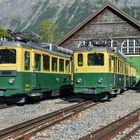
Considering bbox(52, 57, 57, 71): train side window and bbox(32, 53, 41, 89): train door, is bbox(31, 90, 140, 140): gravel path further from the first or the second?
bbox(52, 57, 57, 71): train side window

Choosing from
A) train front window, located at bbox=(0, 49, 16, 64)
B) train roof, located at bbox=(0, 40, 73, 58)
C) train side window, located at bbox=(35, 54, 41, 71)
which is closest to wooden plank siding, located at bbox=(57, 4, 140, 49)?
train roof, located at bbox=(0, 40, 73, 58)

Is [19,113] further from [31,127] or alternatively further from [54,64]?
[54,64]

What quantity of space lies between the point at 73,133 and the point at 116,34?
1758 inches

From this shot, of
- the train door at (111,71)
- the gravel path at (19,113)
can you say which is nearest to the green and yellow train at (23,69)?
the gravel path at (19,113)

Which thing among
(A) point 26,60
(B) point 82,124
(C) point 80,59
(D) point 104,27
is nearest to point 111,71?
(C) point 80,59

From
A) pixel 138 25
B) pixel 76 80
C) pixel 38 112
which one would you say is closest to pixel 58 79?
pixel 76 80

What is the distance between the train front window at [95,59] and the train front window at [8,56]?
463cm

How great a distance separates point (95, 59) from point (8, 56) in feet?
16.1

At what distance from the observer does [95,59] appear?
23141 mm

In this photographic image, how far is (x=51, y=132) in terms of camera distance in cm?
1253

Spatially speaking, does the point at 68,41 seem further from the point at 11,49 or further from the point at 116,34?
the point at 11,49

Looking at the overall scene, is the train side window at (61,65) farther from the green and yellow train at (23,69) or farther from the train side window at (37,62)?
the train side window at (37,62)

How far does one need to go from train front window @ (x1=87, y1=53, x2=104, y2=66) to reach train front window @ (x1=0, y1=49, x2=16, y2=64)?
15.2 feet

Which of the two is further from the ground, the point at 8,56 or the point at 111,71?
the point at 8,56
